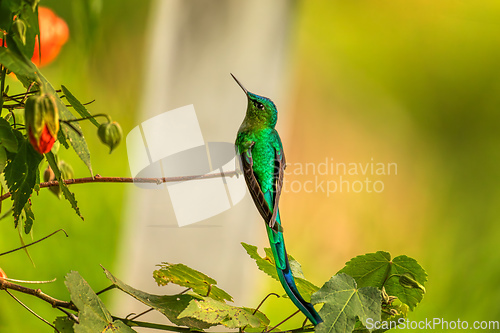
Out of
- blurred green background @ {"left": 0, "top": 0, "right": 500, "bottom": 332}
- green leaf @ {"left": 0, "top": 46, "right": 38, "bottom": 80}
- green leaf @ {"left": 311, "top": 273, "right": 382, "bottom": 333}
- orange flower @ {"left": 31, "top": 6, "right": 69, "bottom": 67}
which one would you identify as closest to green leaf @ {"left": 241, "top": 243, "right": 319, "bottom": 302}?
green leaf @ {"left": 311, "top": 273, "right": 382, "bottom": 333}

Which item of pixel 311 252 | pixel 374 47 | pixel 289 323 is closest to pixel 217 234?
pixel 289 323

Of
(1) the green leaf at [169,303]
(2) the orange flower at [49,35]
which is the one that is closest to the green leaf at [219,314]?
(1) the green leaf at [169,303]

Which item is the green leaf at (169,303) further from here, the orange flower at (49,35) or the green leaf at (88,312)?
the orange flower at (49,35)

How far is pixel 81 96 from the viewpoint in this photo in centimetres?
93

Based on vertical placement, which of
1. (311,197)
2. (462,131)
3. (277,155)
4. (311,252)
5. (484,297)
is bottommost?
(484,297)

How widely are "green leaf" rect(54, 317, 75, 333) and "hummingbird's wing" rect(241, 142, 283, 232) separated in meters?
0.09

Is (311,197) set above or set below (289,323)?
above

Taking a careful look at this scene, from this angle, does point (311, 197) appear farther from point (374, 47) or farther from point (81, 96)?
point (81, 96)

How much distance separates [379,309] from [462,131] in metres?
1.14

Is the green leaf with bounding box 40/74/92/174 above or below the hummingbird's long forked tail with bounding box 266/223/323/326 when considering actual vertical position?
above

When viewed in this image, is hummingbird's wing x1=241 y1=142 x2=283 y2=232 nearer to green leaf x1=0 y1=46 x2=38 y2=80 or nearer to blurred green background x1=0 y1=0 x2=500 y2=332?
green leaf x1=0 y1=46 x2=38 y2=80

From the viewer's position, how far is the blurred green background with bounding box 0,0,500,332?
1.08 m

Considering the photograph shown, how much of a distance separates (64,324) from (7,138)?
81mm

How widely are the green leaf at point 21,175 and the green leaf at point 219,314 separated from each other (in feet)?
0.26
